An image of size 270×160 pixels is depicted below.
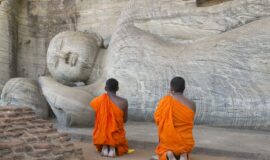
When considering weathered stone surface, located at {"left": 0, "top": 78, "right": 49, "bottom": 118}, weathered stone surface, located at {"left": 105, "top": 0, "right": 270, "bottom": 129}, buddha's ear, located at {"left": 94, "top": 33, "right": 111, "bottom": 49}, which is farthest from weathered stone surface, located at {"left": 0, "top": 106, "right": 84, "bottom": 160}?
buddha's ear, located at {"left": 94, "top": 33, "right": 111, "bottom": 49}

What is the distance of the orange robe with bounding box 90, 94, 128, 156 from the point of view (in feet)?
13.4

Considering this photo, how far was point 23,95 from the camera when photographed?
6.32 m

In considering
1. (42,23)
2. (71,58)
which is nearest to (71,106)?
(71,58)

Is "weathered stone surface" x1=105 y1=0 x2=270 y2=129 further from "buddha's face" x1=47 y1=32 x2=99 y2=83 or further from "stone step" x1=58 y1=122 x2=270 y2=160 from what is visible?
"buddha's face" x1=47 y1=32 x2=99 y2=83

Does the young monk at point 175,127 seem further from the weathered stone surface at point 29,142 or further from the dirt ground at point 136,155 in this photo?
the weathered stone surface at point 29,142

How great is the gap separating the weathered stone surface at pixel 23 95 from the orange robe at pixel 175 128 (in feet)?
10.5

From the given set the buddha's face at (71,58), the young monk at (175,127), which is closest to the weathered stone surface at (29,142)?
the young monk at (175,127)

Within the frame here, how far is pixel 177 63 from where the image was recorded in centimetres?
571

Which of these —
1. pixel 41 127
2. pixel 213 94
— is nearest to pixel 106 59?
pixel 213 94

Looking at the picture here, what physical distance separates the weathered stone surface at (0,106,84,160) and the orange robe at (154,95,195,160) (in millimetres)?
778

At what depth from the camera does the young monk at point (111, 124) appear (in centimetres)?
408

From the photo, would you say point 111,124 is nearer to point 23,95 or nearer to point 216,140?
point 216,140

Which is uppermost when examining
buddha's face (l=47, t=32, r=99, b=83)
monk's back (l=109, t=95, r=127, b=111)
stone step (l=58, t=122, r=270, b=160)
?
buddha's face (l=47, t=32, r=99, b=83)

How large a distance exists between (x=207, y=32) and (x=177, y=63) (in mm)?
981
